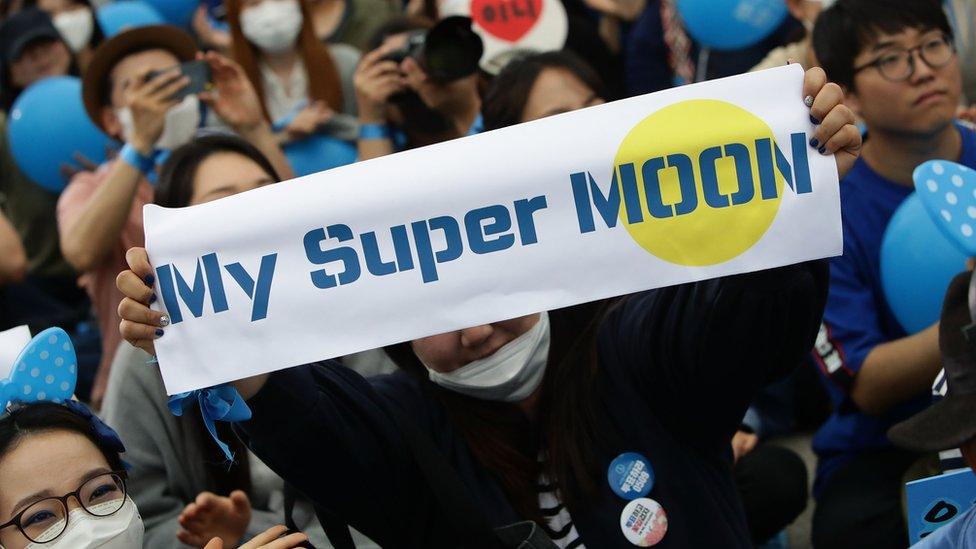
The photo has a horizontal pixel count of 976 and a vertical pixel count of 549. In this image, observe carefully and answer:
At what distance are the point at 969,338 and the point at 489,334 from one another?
0.84 m

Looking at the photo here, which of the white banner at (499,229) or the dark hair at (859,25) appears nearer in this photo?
the white banner at (499,229)

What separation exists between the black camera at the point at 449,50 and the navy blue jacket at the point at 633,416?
1526 mm

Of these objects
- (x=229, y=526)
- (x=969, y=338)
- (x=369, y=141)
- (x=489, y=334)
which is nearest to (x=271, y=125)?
(x=369, y=141)

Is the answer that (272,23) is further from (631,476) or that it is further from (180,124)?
(631,476)

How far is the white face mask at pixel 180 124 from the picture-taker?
4055 mm

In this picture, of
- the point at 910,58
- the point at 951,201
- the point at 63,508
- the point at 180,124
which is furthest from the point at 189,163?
the point at 951,201

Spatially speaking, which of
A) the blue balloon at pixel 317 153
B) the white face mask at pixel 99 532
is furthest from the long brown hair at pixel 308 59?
the white face mask at pixel 99 532

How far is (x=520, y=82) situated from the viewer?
3277 mm

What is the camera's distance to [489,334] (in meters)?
2.38

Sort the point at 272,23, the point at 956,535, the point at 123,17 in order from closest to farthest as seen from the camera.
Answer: the point at 956,535
the point at 272,23
the point at 123,17

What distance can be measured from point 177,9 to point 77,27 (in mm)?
612

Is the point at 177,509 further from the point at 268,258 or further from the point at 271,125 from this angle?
the point at 271,125

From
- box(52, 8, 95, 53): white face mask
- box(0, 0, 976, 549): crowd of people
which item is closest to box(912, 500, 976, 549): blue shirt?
box(0, 0, 976, 549): crowd of people

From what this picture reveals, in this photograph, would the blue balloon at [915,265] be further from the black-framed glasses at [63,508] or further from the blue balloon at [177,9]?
the blue balloon at [177,9]
